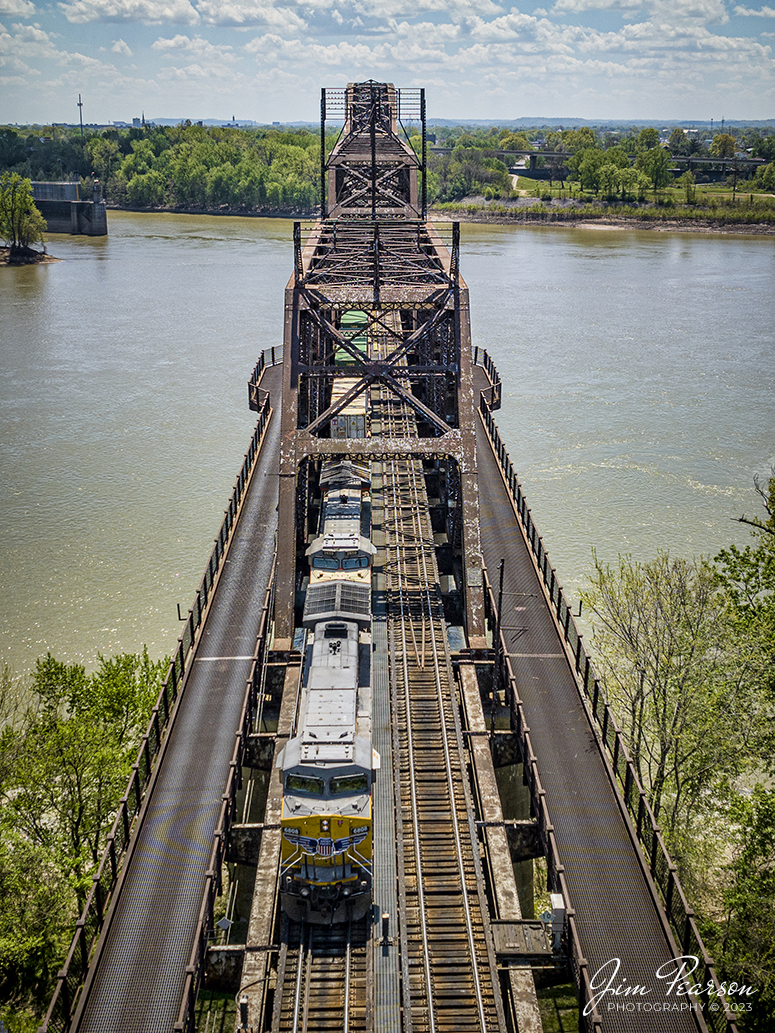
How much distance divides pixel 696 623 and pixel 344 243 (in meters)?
24.2

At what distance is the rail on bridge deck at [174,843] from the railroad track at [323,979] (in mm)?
2426

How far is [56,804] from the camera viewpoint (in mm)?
26938

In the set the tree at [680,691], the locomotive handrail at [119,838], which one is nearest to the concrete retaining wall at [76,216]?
the locomotive handrail at [119,838]

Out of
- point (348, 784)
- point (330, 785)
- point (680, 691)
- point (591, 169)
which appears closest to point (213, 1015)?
point (330, 785)

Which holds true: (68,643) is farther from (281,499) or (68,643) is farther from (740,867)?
(740,867)

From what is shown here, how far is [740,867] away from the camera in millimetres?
23641

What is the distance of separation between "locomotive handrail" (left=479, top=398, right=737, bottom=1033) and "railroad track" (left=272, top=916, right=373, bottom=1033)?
6786 mm

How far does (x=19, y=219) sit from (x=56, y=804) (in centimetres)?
11915

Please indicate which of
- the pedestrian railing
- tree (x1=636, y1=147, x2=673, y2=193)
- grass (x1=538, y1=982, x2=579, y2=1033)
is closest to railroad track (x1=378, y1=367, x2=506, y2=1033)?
grass (x1=538, y1=982, x2=579, y2=1033)

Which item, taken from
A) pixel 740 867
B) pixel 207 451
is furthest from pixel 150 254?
pixel 740 867

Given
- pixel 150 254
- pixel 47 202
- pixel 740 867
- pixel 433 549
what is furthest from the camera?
→ pixel 47 202

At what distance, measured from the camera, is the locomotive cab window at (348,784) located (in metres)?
21.6

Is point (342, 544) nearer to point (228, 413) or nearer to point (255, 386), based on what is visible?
point (255, 386)

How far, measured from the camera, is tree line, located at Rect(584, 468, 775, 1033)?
2345 cm
